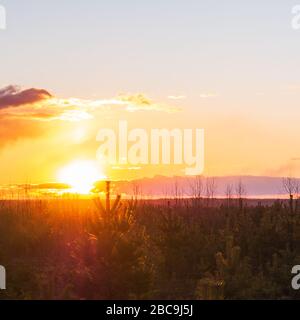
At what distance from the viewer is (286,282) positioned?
25.8m

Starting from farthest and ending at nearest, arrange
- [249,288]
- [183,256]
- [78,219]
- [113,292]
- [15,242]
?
[78,219]
[15,242]
[183,256]
[249,288]
[113,292]

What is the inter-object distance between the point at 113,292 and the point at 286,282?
8.35 metres

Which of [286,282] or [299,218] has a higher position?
[299,218]

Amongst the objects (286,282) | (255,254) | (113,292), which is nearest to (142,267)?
(113,292)

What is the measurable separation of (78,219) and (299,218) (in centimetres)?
3586

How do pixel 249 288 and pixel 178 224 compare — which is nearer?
pixel 249 288

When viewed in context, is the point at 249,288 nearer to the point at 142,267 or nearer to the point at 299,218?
the point at 142,267

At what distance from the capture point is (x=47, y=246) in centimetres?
3972
